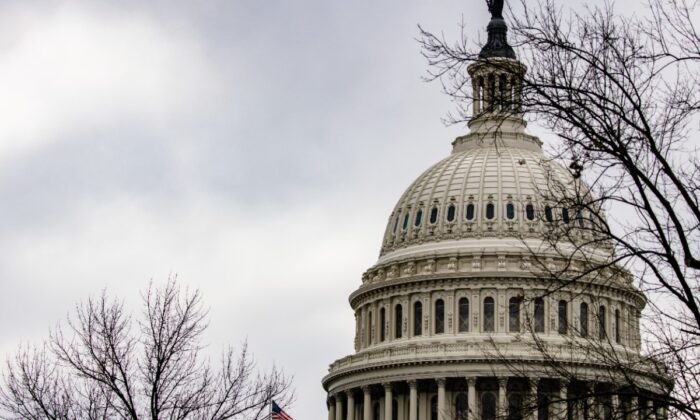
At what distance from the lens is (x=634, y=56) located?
2373cm

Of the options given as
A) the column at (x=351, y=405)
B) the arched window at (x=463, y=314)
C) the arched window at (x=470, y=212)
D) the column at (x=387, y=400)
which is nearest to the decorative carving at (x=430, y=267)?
the arched window at (x=463, y=314)

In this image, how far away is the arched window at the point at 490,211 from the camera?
115875 mm

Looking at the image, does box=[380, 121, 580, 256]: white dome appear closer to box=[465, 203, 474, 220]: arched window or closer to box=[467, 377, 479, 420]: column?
box=[465, 203, 474, 220]: arched window

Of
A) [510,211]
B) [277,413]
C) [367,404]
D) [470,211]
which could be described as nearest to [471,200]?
[470,211]

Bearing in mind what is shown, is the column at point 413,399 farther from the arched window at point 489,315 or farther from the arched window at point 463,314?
the arched window at point 489,315

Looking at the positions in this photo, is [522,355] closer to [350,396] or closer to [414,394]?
[414,394]

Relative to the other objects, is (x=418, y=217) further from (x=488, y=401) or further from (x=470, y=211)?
(x=488, y=401)

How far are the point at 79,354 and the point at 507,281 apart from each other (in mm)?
73629

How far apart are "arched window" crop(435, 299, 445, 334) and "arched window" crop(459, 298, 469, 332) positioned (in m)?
1.29

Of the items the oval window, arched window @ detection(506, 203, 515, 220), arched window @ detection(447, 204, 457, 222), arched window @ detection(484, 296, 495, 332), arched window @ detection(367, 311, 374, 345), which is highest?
the oval window

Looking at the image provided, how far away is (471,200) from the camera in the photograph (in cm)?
11706

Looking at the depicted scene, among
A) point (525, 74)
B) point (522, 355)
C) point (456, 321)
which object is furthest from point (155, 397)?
point (456, 321)

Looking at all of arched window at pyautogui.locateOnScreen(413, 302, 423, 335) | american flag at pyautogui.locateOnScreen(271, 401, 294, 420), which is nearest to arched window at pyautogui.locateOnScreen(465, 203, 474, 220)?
arched window at pyautogui.locateOnScreen(413, 302, 423, 335)

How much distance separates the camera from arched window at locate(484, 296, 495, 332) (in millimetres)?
111062
